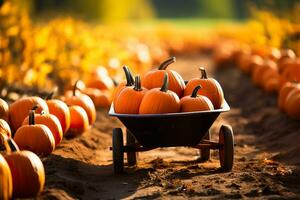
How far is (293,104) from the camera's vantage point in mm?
8984

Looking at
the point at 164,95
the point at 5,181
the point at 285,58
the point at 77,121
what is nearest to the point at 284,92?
the point at 285,58

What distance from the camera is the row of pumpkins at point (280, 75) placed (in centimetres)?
918

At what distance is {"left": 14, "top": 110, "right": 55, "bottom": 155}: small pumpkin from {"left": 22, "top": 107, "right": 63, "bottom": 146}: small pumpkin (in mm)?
328

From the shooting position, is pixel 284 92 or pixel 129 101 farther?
pixel 284 92

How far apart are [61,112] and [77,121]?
0.47 metres

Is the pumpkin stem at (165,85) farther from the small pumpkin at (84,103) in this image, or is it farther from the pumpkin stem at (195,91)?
the small pumpkin at (84,103)

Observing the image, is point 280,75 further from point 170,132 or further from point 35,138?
point 35,138

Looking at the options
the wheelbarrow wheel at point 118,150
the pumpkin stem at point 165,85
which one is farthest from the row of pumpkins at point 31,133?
the pumpkin stem at point 165,85

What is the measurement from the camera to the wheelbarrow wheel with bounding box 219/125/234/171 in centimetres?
677

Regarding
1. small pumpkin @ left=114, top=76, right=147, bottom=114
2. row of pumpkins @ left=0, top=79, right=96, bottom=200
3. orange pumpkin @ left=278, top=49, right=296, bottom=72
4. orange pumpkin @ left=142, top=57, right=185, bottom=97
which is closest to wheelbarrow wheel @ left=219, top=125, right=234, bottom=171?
orange pumpkin @ left=142, top=57, right=185, bottom=97

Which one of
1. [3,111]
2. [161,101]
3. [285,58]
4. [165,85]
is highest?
[285,58]

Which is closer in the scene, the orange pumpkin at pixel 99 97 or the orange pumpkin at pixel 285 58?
the orange pumpkin at pixel 99 97

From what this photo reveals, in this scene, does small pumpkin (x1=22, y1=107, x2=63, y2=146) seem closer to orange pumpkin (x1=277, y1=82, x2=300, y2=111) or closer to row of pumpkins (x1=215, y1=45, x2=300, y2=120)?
row of pumpkins (x1=215, y1=45, x2=300, y2=120)

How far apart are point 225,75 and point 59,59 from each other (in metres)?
7.46
